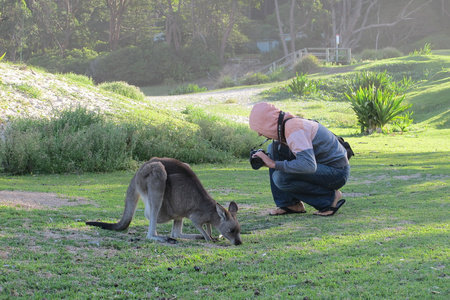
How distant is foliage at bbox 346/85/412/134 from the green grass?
30.3 ft

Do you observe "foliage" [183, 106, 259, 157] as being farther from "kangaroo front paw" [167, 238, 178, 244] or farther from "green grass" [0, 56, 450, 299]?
"kangaroo front paw" [167, 238, 178, 244]

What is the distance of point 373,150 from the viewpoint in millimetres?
14836

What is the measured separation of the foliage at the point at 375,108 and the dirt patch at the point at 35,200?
1250 cm

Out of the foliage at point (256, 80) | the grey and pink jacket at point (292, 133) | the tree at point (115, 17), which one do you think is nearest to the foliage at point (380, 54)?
the foliage at point (256, 80)

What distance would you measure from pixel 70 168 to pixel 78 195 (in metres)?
3.30

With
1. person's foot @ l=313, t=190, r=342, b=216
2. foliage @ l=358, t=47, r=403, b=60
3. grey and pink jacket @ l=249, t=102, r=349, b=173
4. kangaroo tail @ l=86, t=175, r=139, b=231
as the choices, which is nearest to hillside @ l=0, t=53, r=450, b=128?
foliage @ l=358, t=47, r=403, b=60

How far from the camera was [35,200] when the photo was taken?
7.47 metres

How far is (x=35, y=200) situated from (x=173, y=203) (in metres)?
2.76

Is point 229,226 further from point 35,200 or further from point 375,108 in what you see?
point 375,108

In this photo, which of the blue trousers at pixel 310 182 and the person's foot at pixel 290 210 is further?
the person's foot at pixel 290 210

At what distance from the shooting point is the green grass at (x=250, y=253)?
3899 mm

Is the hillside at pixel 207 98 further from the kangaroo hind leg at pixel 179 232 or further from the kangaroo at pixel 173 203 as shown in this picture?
the kangaroo hind leg at pixel 179 232

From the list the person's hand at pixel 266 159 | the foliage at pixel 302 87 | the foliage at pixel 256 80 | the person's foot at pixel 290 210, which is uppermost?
the foliage at pixel 256 80

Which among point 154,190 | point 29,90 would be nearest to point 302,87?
point 29,90
